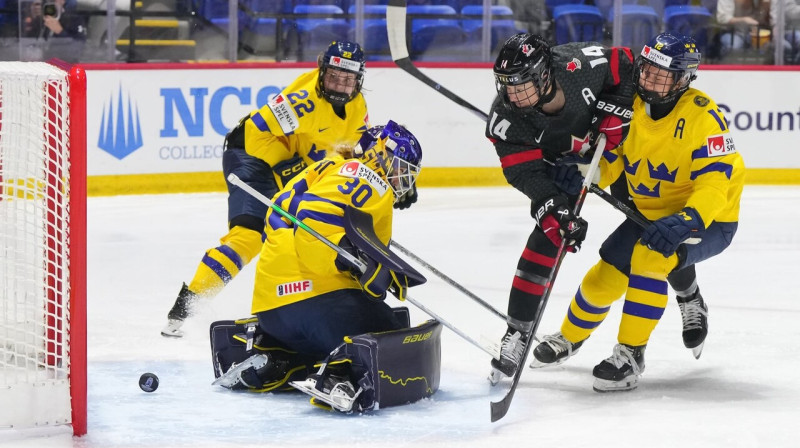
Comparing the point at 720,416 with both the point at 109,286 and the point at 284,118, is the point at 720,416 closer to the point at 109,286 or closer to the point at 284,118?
the point at 284,118

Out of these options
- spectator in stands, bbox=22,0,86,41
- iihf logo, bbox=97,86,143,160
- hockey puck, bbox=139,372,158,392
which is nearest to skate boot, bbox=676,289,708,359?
hockey puck, bbox=139,372,158,392

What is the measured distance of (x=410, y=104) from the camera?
7.86 m

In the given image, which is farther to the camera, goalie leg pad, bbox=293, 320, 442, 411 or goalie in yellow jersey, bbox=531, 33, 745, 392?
goalie in yellow jersey, bbox=531, 33, 745, 392

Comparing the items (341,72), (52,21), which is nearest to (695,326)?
(341,72)

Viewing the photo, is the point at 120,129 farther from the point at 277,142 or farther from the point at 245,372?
the point at 245,372

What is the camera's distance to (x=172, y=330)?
416 cm

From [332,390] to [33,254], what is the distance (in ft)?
2.63

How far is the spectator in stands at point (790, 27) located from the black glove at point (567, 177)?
5.04 meters

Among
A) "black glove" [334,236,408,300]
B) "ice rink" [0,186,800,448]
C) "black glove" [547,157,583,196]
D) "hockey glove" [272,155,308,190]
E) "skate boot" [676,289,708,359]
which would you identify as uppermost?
"black glove" [547,157,583,196]

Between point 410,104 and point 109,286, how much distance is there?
3.26 meters

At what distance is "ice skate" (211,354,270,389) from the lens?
343 centimetres

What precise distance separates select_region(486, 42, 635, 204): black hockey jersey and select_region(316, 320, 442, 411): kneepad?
0.57m

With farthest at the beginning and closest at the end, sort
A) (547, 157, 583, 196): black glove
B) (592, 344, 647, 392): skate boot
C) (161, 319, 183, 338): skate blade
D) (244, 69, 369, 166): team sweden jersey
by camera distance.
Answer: (244, 69, 369, 166): team sweden jersey
(161, 319, 183, 338): skate blade
(547, 157, 583, 196): black glove
(592, 344, 647, 392): skate boot

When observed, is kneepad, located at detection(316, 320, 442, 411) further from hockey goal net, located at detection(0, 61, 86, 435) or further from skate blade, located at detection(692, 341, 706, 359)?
skate blade, located at detection(692, 341, 706, 359)
